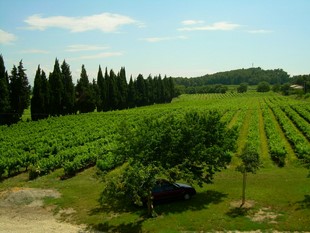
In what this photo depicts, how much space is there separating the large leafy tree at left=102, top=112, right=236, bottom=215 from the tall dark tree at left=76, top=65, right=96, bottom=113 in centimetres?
6373

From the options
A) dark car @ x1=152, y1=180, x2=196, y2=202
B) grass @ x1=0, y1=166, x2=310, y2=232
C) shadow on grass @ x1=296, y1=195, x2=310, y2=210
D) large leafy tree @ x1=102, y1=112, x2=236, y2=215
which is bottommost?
grass @ x1=0, y1=166, x2=310, y2=232

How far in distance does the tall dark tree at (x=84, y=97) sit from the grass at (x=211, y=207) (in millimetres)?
56676

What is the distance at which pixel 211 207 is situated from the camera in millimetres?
21109

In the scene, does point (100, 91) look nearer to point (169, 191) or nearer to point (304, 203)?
point (169, 191)

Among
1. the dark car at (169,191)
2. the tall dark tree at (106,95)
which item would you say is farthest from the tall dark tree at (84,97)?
the dark car at (169,191)

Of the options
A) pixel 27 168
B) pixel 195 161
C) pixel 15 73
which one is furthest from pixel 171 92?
pixel 195 161

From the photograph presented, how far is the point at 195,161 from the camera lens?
71.8 feet

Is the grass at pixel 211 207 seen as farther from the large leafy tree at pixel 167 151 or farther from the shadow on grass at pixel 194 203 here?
the large leafy tree at pixel 167 151

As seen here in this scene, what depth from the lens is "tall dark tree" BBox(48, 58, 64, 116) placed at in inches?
2955

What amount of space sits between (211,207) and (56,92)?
199ft

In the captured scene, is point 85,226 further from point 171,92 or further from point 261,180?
point 171,92

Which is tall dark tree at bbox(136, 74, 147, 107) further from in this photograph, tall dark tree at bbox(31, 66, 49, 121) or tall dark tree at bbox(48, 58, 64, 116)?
tall dark tree at bbox(31, 66, 49, 121)

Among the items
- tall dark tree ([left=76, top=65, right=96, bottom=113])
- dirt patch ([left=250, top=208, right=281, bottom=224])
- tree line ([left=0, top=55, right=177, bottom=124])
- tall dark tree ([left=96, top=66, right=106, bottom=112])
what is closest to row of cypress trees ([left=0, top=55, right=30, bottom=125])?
tree line ([left=0, top=55, right=177, bottom=124])

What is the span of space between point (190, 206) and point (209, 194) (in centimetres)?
269
